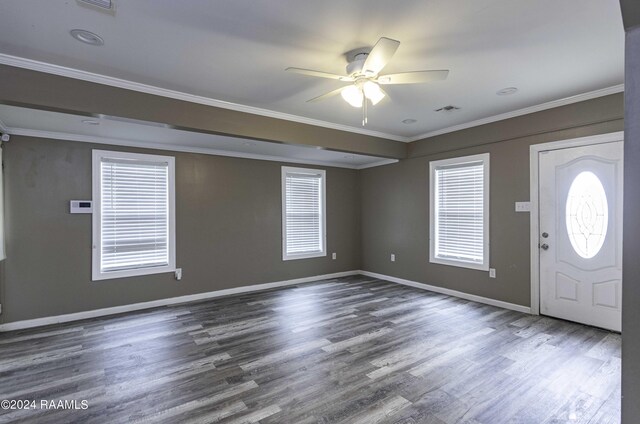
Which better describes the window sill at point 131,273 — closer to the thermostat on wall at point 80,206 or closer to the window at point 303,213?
the thermostat on wall at point 80,206

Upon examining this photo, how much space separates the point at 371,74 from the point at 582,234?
3.15m

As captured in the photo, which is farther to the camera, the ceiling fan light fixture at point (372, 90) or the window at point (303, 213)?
the window at point (303, 213)

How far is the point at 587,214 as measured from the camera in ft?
11.9

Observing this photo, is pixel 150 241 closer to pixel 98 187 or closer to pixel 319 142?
pixel 98 187

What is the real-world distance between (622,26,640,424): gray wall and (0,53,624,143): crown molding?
10.8 feet

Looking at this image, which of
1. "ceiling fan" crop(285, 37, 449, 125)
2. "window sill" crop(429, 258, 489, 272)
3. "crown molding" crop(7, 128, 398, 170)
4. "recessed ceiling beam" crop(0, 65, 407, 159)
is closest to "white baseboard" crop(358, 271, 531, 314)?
"window sill" crop(429, 258, 489, 272)

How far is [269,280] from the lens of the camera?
5.77 m

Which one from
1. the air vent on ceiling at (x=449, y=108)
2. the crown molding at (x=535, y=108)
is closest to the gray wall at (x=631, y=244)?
the air vent on ceiling at (x=449, y=108)

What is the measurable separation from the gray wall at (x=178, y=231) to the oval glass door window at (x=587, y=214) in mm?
3858

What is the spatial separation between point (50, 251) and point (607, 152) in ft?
21.8

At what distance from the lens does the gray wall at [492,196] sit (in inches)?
147

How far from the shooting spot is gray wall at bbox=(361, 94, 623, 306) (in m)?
3.72

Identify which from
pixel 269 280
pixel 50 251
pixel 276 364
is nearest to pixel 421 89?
pixel 276 364

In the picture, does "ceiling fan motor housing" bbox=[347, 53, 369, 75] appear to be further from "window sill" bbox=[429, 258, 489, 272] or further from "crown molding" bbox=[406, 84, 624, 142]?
"window sill" bbox=[429, 258, 489, 272]
